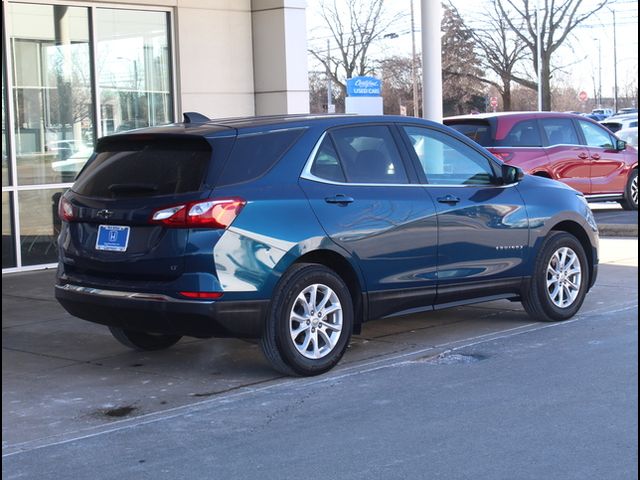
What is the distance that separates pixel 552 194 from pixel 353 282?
2.25 m

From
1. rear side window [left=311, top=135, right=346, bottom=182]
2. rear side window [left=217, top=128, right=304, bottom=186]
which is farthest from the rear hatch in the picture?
rear side window [left=311, top=135, right=346, bottom=182]

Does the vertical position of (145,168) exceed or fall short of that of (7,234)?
it exceeds it

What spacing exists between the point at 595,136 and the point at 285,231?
40.3 feet

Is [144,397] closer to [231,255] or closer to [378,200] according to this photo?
[231,255]

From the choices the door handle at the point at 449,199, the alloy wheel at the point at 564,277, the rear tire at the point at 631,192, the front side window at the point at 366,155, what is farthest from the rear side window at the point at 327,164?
the rear tire at the point at 631,192

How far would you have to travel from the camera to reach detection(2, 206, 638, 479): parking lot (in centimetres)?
517

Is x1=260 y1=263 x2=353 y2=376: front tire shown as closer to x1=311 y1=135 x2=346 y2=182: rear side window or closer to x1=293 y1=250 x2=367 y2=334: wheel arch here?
x1=293 y1=250 x2=367 y2=334: wheel arch

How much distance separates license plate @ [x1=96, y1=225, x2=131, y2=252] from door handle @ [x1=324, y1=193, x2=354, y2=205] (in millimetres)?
1346

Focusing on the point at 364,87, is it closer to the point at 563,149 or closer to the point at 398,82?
the point at 563,149

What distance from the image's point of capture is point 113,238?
6.87 meters

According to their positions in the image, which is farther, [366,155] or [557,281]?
[557,281]

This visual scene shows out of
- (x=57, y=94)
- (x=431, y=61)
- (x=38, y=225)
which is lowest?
(x=38, y=225)

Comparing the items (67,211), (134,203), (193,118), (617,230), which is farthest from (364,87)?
(134,203)

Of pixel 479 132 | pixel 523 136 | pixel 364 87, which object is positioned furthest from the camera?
pixel 364 87
